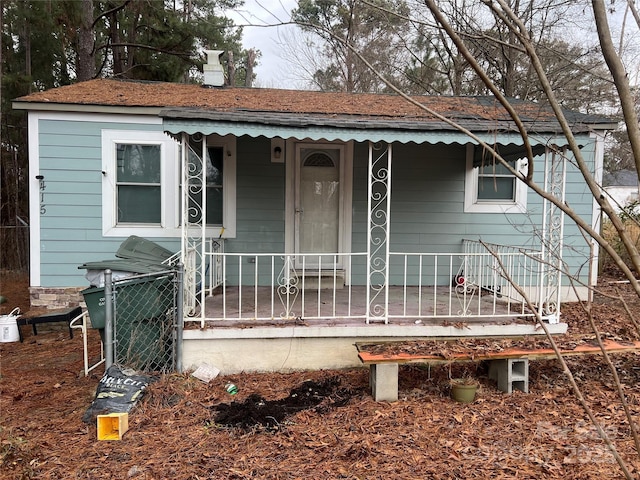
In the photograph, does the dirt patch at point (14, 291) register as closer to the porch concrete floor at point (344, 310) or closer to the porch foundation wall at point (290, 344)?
the porch concrete floor at point (344, 310)

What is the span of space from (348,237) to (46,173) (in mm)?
4503

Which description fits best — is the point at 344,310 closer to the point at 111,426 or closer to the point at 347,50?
the point at 111,426

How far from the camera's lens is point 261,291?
19.3ft

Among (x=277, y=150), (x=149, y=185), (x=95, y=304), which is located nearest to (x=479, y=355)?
(x=95, y=304)

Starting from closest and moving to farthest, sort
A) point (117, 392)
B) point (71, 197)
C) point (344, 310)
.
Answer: point (117, 392) → point (344, 310) → point (71, 197)

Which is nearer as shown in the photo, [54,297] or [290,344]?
[290,344]

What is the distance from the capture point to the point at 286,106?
596cm

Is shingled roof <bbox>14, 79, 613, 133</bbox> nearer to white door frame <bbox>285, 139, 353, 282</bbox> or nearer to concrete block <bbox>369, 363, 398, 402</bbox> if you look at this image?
white door frame <bbox>285, 139, 353, 282</bbox>

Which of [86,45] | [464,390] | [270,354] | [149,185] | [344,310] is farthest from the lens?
[86,45]

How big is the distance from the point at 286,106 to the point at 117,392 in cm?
429

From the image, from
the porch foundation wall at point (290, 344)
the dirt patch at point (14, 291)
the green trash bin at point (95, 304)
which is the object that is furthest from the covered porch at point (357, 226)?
the dirt patch at point (14, 291)

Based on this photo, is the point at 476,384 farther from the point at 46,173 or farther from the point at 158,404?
the point at 46,173

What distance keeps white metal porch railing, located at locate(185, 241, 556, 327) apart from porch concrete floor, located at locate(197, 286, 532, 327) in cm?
1

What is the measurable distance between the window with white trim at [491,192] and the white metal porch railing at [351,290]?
2.20 ft
